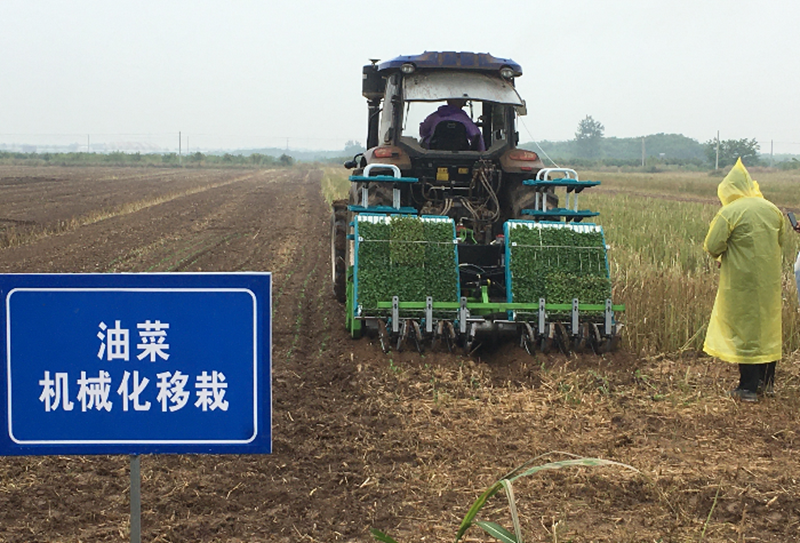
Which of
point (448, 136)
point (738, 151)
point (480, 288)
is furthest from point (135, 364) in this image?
point (738, 151)

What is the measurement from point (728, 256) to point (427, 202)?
10.1 ft

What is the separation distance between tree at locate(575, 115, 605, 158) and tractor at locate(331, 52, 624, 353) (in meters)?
126

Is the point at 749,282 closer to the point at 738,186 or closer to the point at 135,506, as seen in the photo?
the point at 738,186

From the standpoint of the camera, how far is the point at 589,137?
5182 inches

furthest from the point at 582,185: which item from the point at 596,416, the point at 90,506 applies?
the point at 90,506

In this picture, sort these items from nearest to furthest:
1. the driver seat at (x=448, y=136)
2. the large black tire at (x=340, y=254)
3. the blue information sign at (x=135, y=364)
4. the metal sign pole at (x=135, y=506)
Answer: the blue information sign at (x=135, y=364)
the metal sign pole at (x=135, y=506)
the driver seat at (x=448, y=136)
the large black tire at (x=340, y=254)

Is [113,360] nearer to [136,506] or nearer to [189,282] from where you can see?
[189,282]

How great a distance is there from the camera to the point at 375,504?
4.24m

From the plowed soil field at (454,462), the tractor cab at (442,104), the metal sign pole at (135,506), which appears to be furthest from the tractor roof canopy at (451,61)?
the metal sign pole at (135,506)

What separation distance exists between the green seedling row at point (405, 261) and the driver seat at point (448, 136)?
164cm

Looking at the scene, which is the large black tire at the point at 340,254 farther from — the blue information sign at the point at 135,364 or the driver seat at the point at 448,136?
the blue information sign at the point at 135,364

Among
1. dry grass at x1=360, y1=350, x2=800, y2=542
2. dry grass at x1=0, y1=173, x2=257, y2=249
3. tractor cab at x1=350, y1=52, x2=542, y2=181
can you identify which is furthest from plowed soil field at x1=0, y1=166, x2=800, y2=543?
dry grass at x1=0, y1=173, x2=257, y2=249

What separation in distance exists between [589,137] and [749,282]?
130 meters

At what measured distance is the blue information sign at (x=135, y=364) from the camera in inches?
112
